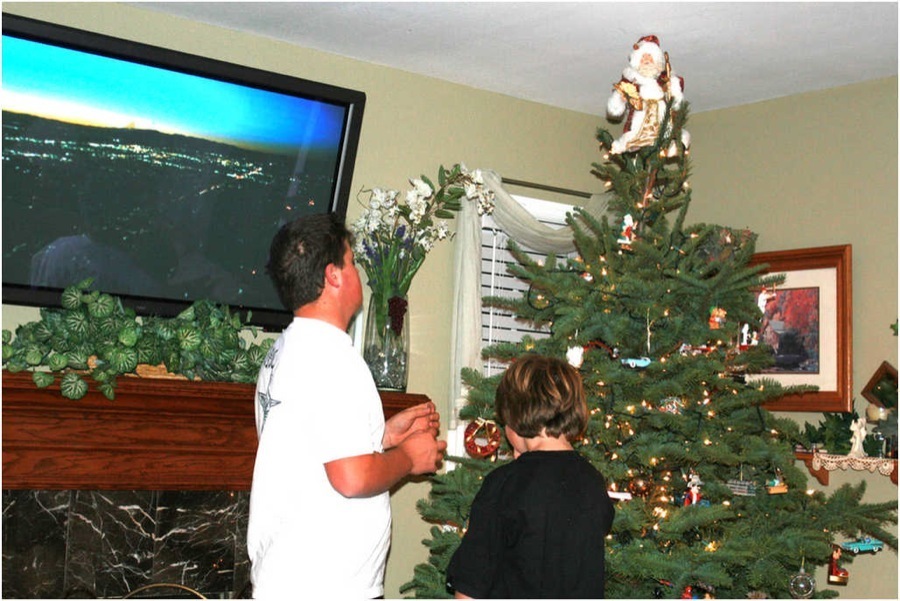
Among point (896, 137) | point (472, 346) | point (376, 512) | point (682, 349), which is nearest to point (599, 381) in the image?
point (682, 349)

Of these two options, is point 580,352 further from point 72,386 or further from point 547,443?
point 72,386

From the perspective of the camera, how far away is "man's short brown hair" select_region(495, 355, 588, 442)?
247 centimetres

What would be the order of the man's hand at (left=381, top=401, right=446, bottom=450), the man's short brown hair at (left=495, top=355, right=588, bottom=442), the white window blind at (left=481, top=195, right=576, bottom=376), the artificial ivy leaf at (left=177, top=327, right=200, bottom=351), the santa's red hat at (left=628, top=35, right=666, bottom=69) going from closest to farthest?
the man's short brown hair at (left=495, top=355, right=588, bottom=442) → the man's hand at (left=381, top=401, right=446, bottom=450) → the artificial ivy leaf at (left=177, top=327, right=200, bottom=351) → the santa's red hat at (left=628, top=35, right=666, bottom=69) → the white window blind at (left=481, top=195, right=576, bottom=376)

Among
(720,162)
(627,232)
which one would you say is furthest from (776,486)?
(720,162)

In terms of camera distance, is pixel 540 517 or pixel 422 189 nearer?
pixel 540 517

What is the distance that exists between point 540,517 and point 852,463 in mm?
2907

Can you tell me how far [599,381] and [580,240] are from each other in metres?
0.61

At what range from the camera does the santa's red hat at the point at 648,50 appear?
4285 mm

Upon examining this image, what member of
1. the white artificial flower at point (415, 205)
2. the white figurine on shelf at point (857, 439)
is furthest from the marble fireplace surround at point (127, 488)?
the white figurine on shelf at point (857, 439)

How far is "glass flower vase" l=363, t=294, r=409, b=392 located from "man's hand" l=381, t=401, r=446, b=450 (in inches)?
69.2

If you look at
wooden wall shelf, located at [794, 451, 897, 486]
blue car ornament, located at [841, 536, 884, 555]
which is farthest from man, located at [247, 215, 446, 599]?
wooden wall shelf, located at [794, 451, 897, 486]

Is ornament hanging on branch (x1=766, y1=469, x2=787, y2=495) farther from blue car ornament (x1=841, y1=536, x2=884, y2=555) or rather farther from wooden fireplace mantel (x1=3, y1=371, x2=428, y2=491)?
wooden fireplace mantel (x1=3, y1=371, x2=428, y2=491)

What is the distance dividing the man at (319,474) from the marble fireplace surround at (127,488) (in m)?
1.59

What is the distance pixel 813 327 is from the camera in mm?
5215
